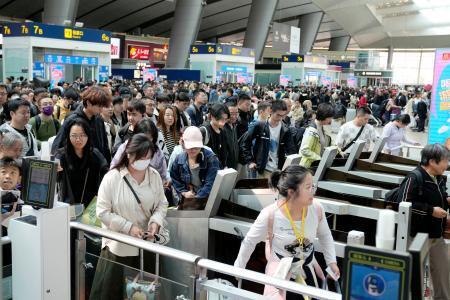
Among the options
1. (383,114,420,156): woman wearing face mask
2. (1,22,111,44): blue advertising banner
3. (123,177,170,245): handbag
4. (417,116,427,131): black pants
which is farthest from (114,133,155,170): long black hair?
(417,116,427,131): black pants

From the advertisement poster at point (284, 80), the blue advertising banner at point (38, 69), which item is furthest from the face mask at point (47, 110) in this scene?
the advertisement poster at point (284, 80)

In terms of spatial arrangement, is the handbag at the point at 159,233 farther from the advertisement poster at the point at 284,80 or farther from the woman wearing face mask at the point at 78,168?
the advertisement poster at the point at 284,80

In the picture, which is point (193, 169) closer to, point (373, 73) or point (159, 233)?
point (159, 233)

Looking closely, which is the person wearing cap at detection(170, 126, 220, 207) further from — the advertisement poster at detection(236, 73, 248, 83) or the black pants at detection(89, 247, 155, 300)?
the advertisement poster at detection(236, 73, 248, 83)

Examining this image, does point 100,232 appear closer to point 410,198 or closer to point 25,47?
point 410,198

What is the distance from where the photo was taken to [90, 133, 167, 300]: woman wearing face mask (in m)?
3.32

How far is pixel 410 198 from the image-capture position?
13.6 feet

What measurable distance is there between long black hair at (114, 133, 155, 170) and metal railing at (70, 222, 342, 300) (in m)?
0.59

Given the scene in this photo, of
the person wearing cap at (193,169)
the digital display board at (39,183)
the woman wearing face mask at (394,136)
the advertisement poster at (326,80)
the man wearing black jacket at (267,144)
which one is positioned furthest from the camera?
the advertisement poster at (326,80)

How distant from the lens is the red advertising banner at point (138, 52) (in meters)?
47.2

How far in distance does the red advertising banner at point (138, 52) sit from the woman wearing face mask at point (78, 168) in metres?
44.2

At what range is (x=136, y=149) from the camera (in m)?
3.38

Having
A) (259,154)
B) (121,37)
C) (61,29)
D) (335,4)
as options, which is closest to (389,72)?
(335,4)

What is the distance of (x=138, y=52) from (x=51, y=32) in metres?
29.2
